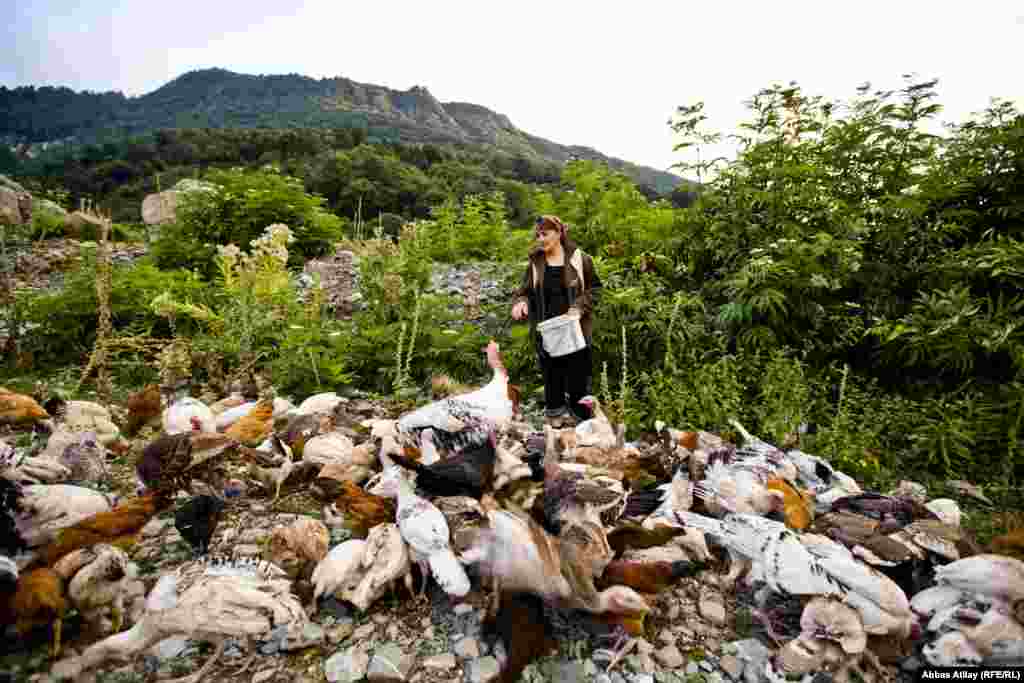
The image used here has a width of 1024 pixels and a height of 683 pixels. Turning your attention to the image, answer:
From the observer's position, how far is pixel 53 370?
4.31 m

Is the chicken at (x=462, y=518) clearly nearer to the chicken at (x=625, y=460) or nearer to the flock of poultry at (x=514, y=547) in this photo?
the flock of poultry at (x=514, y=547)

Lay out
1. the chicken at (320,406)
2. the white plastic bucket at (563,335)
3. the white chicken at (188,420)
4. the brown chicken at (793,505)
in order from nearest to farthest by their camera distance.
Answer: the brown chicken at (793,505), the white chicken at (188,420), the chicken at (320,406), the white plastic bucket at (563,335)

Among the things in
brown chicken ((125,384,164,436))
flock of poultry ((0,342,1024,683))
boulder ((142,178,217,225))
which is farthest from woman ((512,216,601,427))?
boulder ((142,178,217,225))

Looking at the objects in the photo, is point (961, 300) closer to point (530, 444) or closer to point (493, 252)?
point (530, 444)

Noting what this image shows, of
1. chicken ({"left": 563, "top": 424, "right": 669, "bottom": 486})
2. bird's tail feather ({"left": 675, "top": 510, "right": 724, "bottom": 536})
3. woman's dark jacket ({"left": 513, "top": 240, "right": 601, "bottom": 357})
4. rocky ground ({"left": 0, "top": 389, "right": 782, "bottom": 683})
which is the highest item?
woman's dark jacket ({"left": 513, "top": 240, "right": 601, "bottom": 357})

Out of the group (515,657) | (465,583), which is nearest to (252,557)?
(465,583)

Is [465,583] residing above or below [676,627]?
above

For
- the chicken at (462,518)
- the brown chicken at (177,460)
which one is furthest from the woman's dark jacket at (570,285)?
the brown chicken at (177,460)

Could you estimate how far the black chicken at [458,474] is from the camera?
184 cm

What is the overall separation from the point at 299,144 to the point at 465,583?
154 feet

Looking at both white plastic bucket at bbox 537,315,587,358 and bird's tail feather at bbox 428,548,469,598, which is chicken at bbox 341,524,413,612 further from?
white plastic bucket at bbox 537,315,587,358

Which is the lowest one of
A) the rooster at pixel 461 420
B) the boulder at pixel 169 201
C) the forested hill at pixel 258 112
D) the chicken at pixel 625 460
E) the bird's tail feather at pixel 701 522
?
the bird's tail feather at pixel 701 522

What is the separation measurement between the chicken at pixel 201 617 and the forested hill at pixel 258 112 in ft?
221

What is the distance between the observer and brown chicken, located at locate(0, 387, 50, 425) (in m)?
2.61
